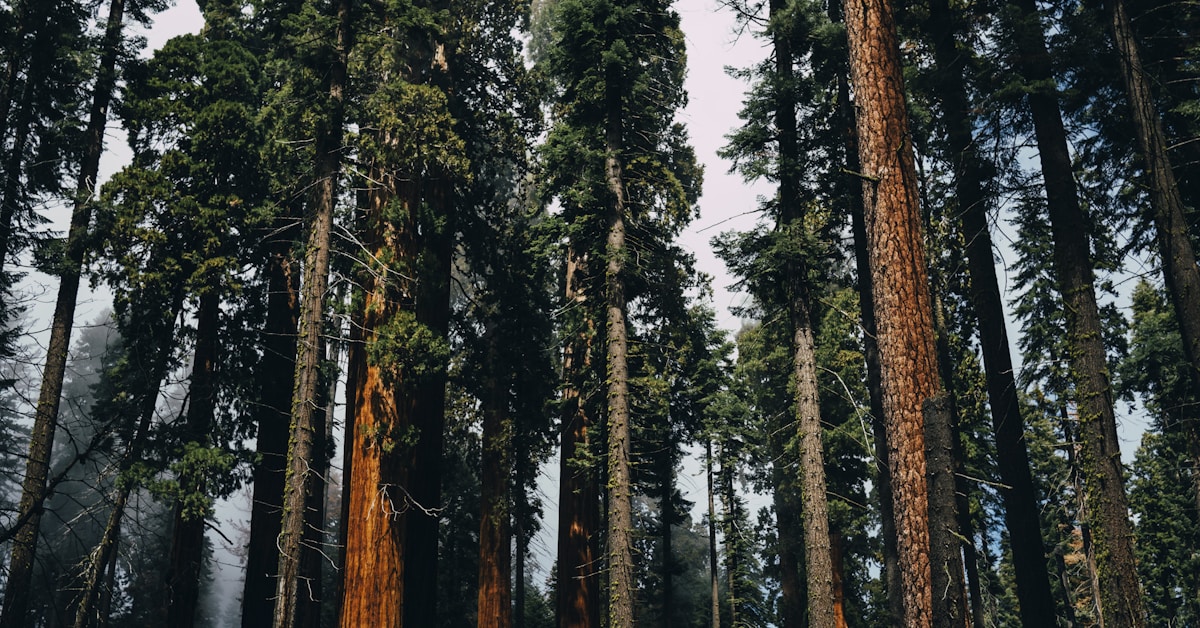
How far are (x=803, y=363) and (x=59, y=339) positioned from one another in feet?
43.9

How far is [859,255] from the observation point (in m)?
13.8

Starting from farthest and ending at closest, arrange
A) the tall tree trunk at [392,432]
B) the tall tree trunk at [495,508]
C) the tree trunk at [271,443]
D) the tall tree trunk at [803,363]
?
1. the tree trunk at [271,443]
2. the tall tree trunk at [495,508]
3. the tall tree trunk at [392,432]
4. the tall tree trunk at [803,363]

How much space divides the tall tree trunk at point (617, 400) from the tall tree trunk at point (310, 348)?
4436 mm

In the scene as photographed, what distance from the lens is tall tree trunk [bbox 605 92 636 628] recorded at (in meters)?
10.8

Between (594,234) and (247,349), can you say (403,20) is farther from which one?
(247,349)

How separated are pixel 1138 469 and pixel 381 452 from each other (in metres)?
39.2

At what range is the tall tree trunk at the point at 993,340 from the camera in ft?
38.9

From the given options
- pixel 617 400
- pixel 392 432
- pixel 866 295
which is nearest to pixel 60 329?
pixel 392 432

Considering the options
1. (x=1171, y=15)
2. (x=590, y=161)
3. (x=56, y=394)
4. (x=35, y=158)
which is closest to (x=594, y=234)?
(x=590, y=161)

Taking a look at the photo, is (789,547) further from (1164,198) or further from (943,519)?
(943,519)

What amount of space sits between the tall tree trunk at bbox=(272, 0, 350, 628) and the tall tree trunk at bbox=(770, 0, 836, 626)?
7.28 m

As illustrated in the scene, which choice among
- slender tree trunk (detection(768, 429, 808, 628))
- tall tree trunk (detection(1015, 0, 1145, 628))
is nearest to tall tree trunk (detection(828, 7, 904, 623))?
tall tree trunk (detection(1015, 0, 1145, 628))

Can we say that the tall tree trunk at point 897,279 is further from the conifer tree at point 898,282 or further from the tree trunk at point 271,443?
the tree trunk at point 271,443

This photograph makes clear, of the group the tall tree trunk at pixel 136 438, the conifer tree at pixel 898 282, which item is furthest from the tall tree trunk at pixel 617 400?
the tall tree trunk at pixel 136 438
